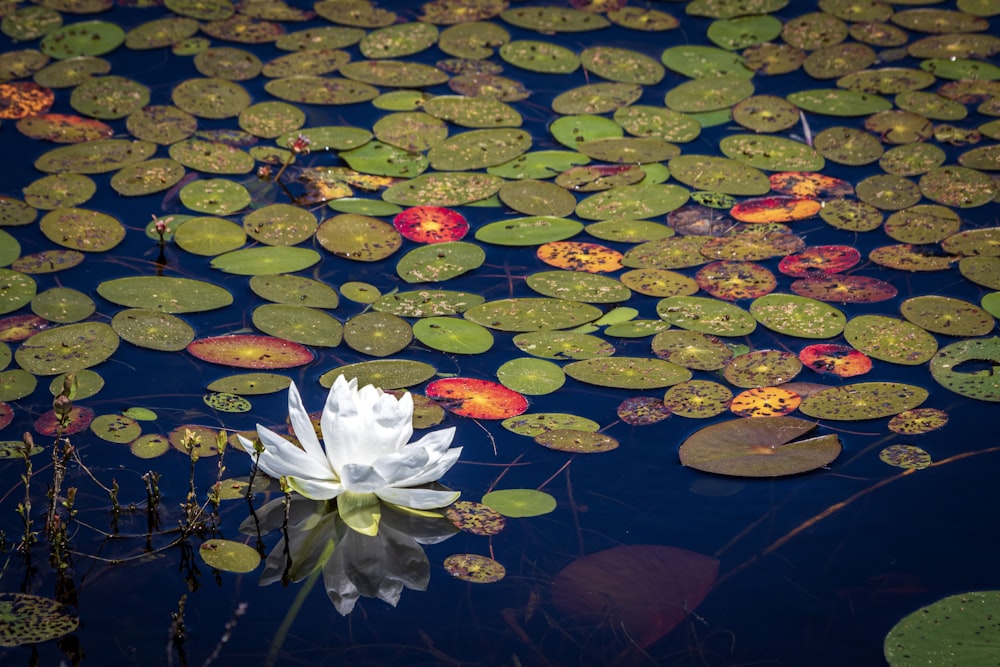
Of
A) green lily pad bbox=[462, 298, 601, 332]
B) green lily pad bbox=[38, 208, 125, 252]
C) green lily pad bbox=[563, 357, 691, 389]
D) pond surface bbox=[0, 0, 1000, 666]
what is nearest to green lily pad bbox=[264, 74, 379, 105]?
pond surface bbox=[0, 0, 1000, 666]

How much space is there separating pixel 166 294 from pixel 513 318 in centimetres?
130

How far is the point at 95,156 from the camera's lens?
4812 mm

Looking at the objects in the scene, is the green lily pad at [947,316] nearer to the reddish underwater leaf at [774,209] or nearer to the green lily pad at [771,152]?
the reddish underwater leaf at [774,209]

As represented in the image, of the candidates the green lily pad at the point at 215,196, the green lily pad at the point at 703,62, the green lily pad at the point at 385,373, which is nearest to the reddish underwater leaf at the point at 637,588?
the green lily pad at the point at 385,373

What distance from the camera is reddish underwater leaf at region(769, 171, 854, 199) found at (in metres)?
4.66

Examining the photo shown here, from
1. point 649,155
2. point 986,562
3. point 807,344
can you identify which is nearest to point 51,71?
point 649,155

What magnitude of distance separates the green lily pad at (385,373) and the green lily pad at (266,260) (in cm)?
69

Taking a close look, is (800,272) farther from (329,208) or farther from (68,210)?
(68,210)

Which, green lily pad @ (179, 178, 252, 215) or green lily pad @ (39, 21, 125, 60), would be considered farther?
green lily pad @ (39, 21, 125, 60)

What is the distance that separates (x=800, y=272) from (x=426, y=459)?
75.5 inches

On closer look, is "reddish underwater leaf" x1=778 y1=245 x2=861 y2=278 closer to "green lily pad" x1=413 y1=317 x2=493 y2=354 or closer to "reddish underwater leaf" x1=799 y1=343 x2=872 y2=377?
"reddish underwater leaf" x1=799 y1=343 x2=872 y2=377

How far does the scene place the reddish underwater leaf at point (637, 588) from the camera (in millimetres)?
2873

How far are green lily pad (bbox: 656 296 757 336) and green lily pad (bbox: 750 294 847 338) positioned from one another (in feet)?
0.20

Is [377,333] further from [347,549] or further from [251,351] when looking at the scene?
[347,549]
